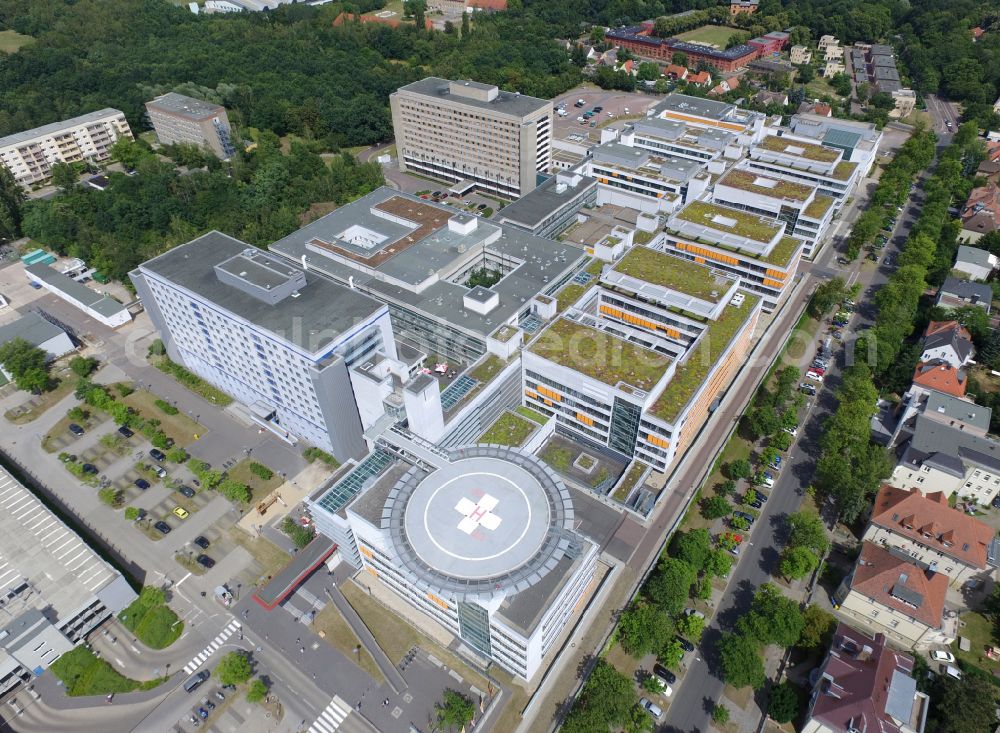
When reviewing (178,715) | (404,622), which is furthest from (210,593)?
(404,622)

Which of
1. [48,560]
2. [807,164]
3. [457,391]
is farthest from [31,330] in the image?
[807,164]

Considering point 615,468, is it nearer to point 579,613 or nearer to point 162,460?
point 579,613

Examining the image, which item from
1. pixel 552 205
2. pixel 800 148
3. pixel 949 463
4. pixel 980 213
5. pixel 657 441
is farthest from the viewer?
pixel 800 148

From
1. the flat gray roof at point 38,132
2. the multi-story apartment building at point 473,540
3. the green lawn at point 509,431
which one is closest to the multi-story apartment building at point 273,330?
the multi-story apartment building at point 473,540

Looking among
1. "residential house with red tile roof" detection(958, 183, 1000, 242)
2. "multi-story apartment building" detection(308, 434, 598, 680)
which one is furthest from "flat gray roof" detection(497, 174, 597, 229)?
"residential house with red tile roof" detection(958, 183, 1000, 242)

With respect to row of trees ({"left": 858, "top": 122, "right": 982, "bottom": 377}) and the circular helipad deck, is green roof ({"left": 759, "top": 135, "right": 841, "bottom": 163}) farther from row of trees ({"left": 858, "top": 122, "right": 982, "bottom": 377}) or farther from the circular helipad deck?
the circular helipad deck

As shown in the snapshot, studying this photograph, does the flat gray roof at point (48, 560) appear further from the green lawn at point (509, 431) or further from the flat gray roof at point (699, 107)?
the flat gray roof at point (699, 107)

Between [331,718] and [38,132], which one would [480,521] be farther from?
[38,132]
